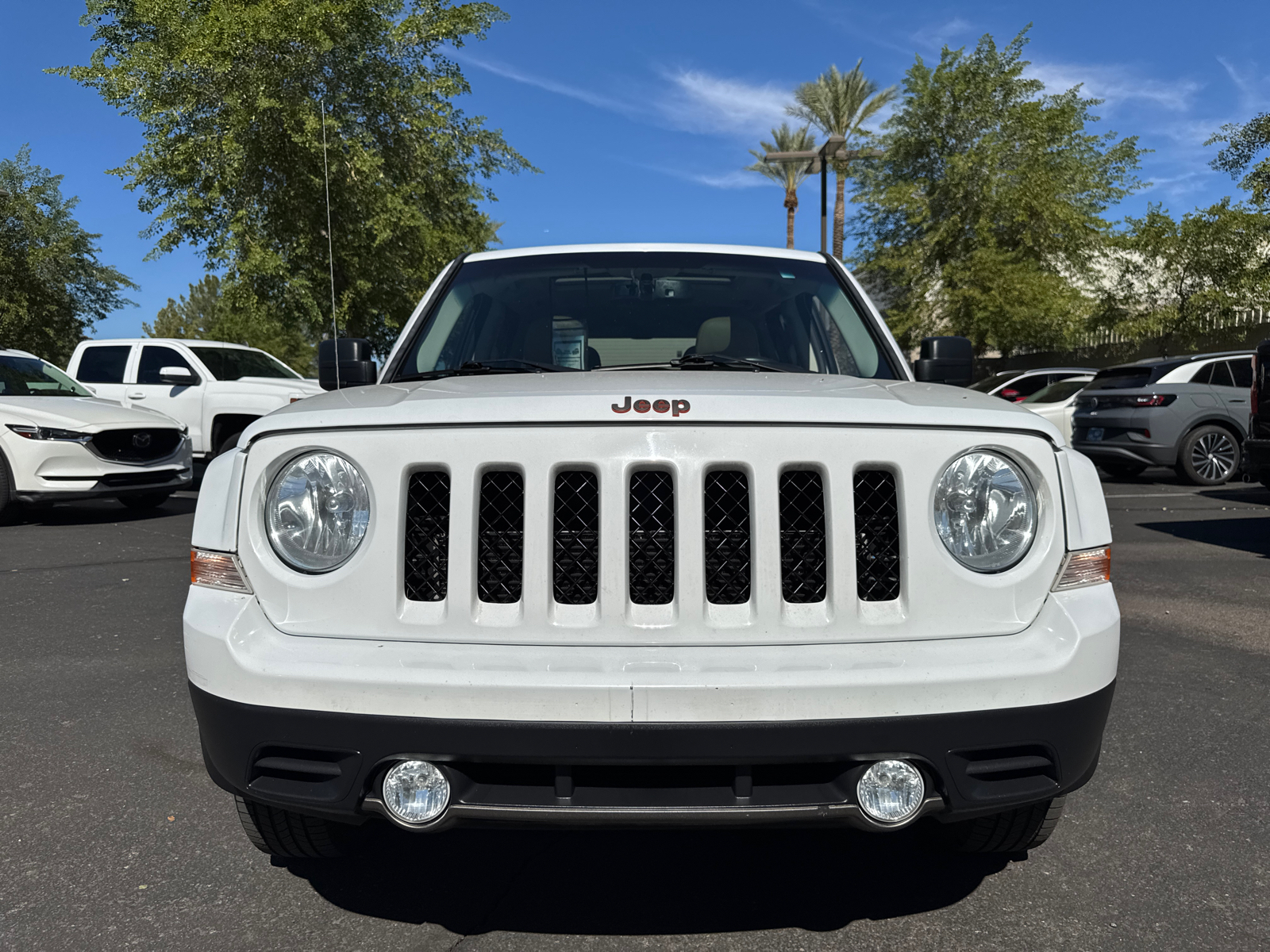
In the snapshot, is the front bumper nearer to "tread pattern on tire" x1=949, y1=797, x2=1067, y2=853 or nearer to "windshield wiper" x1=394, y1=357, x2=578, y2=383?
"tread pattern on tire" x1=949, y1=797, x2=1067, y2=853

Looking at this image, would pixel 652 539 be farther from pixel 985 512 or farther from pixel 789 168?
pixel 789 168

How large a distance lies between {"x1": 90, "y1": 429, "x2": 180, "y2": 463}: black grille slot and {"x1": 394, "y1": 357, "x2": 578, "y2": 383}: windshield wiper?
26.2 ft

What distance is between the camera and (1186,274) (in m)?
24.5

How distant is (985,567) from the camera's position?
2268mm

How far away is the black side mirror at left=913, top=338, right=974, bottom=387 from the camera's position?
11.5ft

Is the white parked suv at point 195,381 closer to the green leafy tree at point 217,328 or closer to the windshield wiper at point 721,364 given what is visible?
the windshield wiper at point 721,364

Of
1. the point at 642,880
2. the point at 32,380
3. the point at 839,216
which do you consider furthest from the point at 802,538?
the point at 839,216

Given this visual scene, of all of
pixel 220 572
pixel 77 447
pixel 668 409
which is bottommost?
pixel 77 447

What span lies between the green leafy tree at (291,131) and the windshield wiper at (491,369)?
576 inches

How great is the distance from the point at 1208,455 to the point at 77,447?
12.5 meters

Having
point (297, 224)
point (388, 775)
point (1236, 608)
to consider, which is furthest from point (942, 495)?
point (297, 224)

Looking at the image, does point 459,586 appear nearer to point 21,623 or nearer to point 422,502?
point 422,502

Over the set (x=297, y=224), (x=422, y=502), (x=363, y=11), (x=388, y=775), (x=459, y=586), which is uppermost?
(x=363, y=11)

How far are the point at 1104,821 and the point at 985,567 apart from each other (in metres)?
1.30
